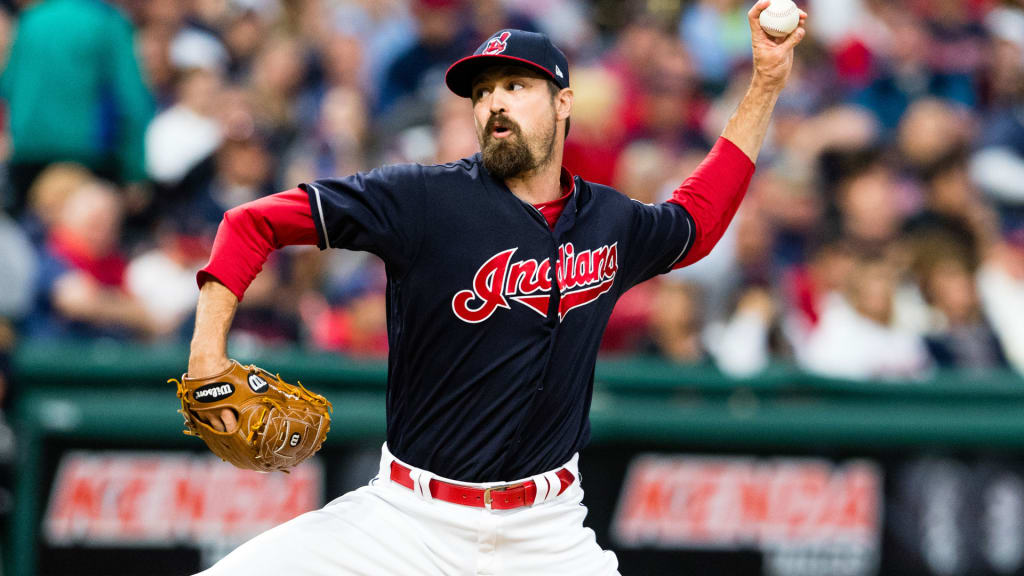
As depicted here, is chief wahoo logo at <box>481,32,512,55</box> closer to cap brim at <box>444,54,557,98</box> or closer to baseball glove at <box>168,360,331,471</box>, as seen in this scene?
cap brim at <box>444,54,557,98</box>

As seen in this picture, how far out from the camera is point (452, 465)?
3865 millimetres

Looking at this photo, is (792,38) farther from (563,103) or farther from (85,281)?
(85,281)

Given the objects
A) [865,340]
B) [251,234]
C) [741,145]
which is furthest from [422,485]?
[865,340]

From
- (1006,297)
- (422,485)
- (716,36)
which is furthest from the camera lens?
(716,36)

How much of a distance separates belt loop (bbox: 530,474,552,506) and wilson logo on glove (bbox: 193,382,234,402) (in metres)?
0.92

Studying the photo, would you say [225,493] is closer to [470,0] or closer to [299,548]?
[299,548]

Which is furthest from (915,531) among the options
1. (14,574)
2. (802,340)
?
(14,574)

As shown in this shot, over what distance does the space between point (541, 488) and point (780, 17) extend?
65.3 inches

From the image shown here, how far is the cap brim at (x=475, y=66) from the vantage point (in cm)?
391

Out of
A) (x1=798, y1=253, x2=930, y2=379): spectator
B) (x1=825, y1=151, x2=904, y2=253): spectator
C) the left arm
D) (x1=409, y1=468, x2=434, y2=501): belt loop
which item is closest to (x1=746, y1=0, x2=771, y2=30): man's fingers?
the left arm

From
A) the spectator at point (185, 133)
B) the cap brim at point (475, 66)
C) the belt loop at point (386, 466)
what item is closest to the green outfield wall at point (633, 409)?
the spectator at point (185, 133)

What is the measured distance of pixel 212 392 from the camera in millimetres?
3496

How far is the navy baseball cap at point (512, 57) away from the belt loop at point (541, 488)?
45.0 inches

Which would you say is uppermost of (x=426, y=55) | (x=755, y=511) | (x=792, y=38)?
(x=426, y=55)
